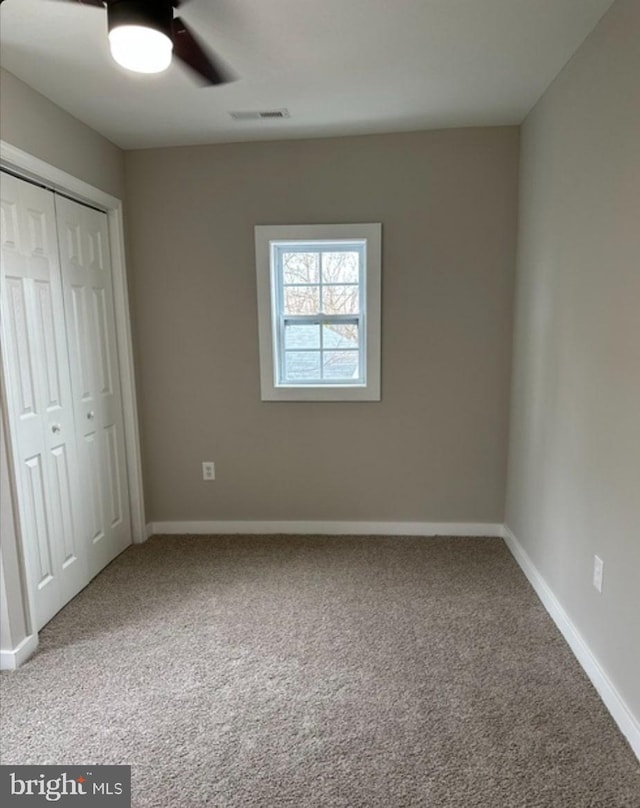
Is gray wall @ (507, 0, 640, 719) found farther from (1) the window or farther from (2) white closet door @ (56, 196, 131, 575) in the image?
(2) white closet door @ (56, 196, 131, 575)

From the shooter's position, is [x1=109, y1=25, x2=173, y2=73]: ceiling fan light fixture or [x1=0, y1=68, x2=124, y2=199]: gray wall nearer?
[x1=109, y1=25, x2=173, y2=73]: ceiling fan light fixture

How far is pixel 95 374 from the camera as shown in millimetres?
2814

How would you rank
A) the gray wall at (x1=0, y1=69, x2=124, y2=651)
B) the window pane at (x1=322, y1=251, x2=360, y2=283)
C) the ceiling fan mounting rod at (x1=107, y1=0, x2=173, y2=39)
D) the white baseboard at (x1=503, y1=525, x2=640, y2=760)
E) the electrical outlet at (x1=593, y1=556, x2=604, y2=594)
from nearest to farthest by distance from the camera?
the ceiling fan mounting rod at (x1=107, y1=0, x2=173, y2=39)
the white baseboard at (x1=503, y1=525, x2=640, y2=760)
the electrical outlet at (x1=593, y1=556, x2=604, y2=594)
the gray wall at (x1=0, y1=69, x2=124, y2=651)
the window pane at (x1=322, y1=251, x2=360, y2=283)

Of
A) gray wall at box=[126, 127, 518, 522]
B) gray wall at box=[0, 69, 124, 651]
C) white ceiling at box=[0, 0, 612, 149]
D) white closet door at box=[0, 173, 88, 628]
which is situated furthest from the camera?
gray wall at box=[126, 127, 518, 522]

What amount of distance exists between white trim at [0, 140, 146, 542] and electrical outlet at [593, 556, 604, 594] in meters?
2.64

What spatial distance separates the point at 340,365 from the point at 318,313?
37 centimetres

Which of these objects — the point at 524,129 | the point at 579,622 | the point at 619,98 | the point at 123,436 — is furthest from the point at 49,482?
the point at 524,129

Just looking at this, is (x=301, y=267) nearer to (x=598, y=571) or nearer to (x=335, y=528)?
(x=335, y=528)

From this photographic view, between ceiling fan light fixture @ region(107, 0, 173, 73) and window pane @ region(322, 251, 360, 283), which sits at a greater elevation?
ceiling fan light fixture @ region(107, 0, 173, 73)

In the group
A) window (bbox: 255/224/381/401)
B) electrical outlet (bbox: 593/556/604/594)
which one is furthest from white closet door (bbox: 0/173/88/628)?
electrical outlet (bbox: 593/556/604/594)

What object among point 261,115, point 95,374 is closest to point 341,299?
point 261,115

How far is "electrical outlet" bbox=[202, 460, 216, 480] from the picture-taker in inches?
131

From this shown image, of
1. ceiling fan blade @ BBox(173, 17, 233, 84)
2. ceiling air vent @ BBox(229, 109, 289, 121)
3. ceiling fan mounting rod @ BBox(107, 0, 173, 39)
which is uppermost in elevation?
ceiling air vent @ BBox(229, 109, 289, 121)

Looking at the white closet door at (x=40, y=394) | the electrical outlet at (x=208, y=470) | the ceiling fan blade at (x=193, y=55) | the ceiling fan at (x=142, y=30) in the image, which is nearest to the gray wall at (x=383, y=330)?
the electrical outlet at (x=208, y=470)
